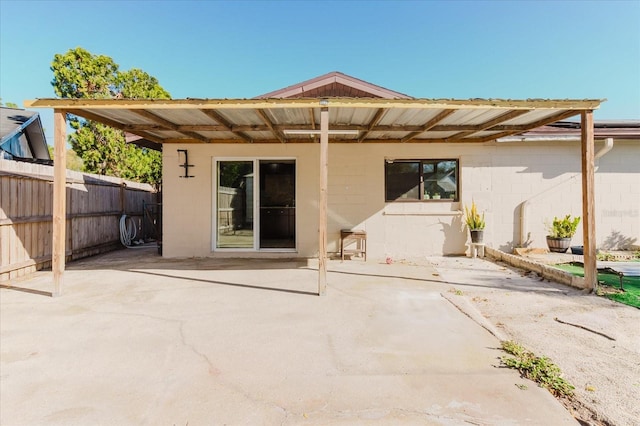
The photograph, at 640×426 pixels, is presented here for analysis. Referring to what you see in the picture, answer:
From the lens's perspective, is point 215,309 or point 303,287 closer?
point 215,309

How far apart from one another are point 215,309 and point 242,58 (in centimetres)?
1663

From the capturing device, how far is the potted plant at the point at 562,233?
→ 6668mm

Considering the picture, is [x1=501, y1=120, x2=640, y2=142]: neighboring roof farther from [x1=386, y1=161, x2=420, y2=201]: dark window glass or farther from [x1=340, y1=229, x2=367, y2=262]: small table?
[x1=340, y1=229, x2=367, y2=262]: small table

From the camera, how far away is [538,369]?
2.20 meters

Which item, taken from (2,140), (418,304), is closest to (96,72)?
(2,140)

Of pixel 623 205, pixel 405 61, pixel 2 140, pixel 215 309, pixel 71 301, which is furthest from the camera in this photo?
pixel 405 61

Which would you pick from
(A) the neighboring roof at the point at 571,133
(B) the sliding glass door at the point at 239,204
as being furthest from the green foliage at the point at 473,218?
(B) the sliding glass door at the point at 239,204

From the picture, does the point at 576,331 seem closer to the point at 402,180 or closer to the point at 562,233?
the point at 402,180

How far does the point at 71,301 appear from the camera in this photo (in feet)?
13.0

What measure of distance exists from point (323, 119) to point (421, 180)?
3737mm

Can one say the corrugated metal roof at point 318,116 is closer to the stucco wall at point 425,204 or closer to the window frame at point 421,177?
the stucco wall at point 425,204

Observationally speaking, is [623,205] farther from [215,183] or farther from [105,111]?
[105,111]

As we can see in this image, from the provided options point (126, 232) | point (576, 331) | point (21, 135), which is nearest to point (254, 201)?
point (126, 232)

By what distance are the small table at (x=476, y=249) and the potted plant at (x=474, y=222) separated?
101mm
